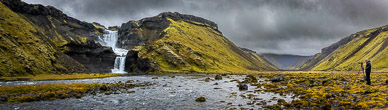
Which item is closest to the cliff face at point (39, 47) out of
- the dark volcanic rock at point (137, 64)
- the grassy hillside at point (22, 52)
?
the grassy hillside at point (22, 52)

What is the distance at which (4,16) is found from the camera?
8956cm

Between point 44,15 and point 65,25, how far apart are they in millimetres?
22743

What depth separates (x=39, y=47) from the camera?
87.1 meters

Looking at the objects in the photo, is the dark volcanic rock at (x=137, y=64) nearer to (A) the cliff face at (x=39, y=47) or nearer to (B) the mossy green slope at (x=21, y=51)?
(A) the cliff face at (x=39, y=47)

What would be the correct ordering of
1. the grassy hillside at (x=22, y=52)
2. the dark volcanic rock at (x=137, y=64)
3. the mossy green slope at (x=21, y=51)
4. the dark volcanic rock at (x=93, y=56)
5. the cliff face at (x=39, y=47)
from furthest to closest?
the dark volcanic rock at (x=137, y=64) < the dark volcanic rock at (x=93, y=56) < the cliff face at (x=39, y=47) < the grassy hillside at (x=22, y=52) < the mossy green slope at (x=21, y=51)

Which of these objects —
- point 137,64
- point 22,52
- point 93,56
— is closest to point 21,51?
point 22,52

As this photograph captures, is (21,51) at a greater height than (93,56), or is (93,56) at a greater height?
(93,56)

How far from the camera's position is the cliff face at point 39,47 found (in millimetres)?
69375

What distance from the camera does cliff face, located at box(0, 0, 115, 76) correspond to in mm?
69375

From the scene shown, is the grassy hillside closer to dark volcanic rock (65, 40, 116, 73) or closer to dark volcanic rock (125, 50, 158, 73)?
dark volcanic rock (65, 40, 116, 73)

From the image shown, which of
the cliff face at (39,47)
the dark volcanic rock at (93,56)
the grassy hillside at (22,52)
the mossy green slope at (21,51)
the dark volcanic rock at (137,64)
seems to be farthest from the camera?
the dark volcanic rock at (137,64)

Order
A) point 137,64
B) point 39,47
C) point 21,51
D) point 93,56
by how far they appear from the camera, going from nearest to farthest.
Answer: point 21,51 → point 39,47 → point 93,56 → point 137,64

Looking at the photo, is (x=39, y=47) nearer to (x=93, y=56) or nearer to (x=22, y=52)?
(x=22, y=52)

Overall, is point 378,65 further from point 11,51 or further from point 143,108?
point 11,51
